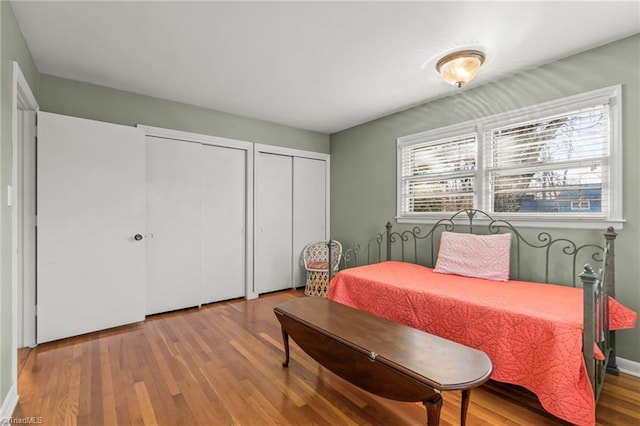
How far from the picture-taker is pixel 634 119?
7.07ft

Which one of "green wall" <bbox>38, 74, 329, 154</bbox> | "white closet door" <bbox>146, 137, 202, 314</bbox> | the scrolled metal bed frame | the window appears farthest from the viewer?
"white closet door" <bbox>146, 137, 202, 314</bbox>

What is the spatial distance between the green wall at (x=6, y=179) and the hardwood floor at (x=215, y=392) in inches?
12.7

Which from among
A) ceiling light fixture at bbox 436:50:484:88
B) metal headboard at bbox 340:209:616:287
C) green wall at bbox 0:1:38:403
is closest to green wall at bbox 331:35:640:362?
metal headboard at bbox 340:209:616:287

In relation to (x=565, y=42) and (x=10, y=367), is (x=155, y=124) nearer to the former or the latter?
(x=10, y=367)

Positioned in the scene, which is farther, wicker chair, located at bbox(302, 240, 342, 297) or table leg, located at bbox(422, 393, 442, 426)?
wicker chair, located at bbox(302, 240, 342, 297)

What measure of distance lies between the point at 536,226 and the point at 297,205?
2.98 m

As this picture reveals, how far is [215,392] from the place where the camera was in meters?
1.93

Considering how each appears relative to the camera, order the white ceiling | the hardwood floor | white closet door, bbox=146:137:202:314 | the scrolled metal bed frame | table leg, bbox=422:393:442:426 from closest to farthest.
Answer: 1. table leg, bbox=422:393:442:426
2. the scrolled metal bed frame
3. the hardwood floor
4. the white ceiling
5. white closet door, bbox=146:137:202:314

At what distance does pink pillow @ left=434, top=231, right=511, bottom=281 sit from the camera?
8.66 feet

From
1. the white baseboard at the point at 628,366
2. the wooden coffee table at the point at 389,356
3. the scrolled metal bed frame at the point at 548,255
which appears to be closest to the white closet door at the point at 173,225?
the scrolled metal bed frame at the point at 548,255

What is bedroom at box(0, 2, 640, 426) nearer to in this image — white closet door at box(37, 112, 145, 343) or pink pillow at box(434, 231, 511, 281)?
white closet door at box(37, 112, 145, 343)

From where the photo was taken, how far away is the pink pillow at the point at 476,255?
264cm

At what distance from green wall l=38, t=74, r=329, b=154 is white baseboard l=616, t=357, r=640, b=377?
4021mm

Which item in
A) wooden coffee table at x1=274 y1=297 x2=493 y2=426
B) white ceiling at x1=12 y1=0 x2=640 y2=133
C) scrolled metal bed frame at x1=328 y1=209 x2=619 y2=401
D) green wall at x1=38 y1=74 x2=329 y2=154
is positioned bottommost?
wooden coffee table at x1=274 y1=297 x2=493 y2=426
